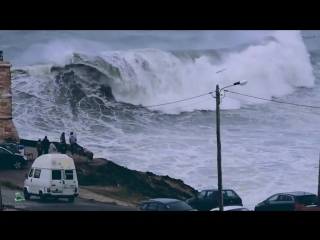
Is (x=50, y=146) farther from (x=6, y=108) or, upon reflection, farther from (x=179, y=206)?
(x=179, y=206)

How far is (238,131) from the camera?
13852mm

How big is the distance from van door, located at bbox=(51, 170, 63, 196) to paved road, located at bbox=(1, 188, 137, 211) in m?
0.14

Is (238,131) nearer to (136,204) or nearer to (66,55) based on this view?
(136,204)

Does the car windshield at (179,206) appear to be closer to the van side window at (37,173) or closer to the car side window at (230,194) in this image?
the car side window at (230,194)

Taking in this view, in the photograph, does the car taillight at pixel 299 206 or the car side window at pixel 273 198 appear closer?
the car taillight at pixel 299 206

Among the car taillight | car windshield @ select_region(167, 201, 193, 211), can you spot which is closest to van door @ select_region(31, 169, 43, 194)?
car windshield @ select_region(167, 201, 193, 211)

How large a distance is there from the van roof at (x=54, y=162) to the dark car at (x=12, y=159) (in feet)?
0.59

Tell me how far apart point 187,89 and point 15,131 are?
257 centimetres

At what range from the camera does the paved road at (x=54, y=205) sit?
44.9ft

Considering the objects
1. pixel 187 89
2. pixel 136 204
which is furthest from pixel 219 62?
pixel 136 204

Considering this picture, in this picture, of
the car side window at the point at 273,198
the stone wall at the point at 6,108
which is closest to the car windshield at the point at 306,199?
the car side window at the point at 273,198

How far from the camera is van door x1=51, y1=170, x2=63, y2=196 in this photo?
13664 mm

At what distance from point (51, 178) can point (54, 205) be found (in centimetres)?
39
